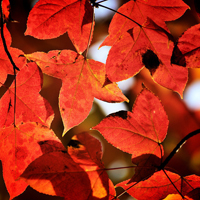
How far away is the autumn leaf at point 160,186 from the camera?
48cm

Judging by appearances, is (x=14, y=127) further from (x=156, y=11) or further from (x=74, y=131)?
(x=74, y=131)

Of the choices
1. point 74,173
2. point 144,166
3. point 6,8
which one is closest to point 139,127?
point 144,166

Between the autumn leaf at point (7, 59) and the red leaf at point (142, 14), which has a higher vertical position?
the red leaf at point (142, 14)

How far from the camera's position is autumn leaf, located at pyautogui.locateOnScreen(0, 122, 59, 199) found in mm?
485

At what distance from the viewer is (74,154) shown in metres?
0.46

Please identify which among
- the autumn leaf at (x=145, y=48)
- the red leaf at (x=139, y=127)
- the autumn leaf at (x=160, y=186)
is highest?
the autumn leaf at (x=145, y=48)

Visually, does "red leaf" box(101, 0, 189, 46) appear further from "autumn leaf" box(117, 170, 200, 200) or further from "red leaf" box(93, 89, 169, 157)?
"autumn leaf" box(117, 170, 200, 200)

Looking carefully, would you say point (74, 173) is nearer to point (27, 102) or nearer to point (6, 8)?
point (27, 102)

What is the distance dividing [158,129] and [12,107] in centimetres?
41

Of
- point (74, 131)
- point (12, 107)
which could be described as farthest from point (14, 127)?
point (74, 131)

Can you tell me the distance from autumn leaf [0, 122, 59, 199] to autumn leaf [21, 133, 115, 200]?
6cm

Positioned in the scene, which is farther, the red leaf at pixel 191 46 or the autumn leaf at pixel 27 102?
the autumn leaf at pixel 27 102

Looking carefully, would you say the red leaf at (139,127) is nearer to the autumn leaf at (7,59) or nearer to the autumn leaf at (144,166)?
the autumn leaf at (144,166)

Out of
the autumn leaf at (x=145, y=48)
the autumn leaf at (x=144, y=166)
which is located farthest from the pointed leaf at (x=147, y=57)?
the autumn leaf at (x=144, y=166)
